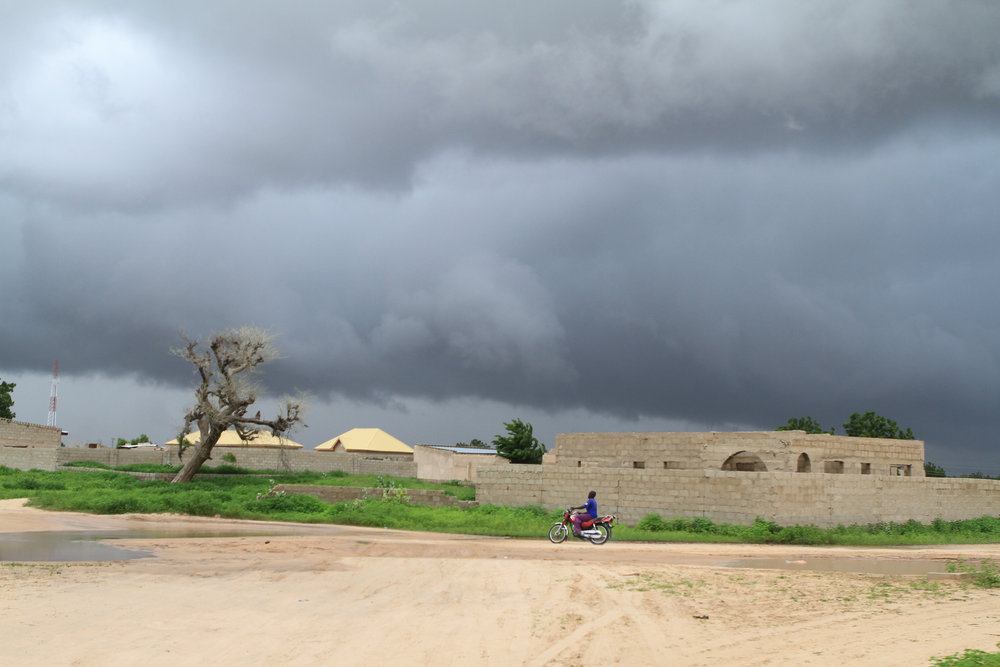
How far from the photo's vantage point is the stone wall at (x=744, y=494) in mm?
22797

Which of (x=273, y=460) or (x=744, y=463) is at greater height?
(x=744, y=463)

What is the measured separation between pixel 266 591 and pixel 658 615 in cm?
645

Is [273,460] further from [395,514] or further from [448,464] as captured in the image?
[395,514]

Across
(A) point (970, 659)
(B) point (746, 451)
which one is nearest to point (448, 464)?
(B) point (746, 451)

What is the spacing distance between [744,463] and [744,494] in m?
3.39

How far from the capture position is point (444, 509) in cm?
2791

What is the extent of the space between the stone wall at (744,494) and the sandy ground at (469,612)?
15.1 ft

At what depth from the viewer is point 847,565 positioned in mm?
17375

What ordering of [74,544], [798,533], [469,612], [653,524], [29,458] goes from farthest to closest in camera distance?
[29,458] → [653,524] → [798,533] → [74,544] → [469,612]

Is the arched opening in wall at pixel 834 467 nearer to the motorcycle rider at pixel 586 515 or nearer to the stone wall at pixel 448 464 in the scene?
the motorcycle rider at pixel 586 515

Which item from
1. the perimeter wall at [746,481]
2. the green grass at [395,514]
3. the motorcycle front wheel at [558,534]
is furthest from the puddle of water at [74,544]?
the perimeter wall at [746,481]

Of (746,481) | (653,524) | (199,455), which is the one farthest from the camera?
(199,455)

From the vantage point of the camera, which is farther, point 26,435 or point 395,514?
point 26,435

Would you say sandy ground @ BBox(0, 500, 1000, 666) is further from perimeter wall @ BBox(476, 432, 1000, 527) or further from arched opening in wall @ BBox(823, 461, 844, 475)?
arched opening in wall @ BBox(823, 461, 844, 475)
